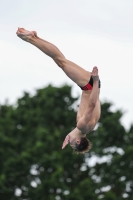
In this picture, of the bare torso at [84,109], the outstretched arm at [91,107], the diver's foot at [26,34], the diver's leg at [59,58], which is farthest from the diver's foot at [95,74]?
the diver's foot at [26,34]

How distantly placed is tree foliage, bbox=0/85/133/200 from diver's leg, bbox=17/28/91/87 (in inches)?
1428

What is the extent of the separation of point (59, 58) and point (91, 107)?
1.34 m

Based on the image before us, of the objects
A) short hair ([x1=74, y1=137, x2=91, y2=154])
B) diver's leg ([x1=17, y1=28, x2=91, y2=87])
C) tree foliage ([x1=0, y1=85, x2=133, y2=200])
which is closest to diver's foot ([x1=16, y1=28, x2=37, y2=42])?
diver's leg ([x1=17, y1=28, x2=91, y2=87])

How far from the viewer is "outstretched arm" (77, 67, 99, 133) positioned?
21531mm

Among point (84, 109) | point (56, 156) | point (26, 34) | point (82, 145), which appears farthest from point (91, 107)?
point (56, 156)

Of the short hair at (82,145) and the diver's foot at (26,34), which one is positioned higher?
the diver's foot at (26,34)

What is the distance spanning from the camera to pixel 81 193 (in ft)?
191

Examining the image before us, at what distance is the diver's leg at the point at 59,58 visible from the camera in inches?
859

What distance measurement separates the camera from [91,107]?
21.8 m

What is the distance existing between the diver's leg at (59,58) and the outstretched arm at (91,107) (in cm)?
47

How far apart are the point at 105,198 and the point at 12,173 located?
6.16m

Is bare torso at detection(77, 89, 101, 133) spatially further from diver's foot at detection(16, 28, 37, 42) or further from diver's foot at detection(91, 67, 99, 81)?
diver's foot at detection(16, 28, 37, 42)

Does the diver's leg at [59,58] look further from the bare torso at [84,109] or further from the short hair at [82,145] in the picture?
the short hair at [82,145]

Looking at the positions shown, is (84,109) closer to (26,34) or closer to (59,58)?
(59,58)
